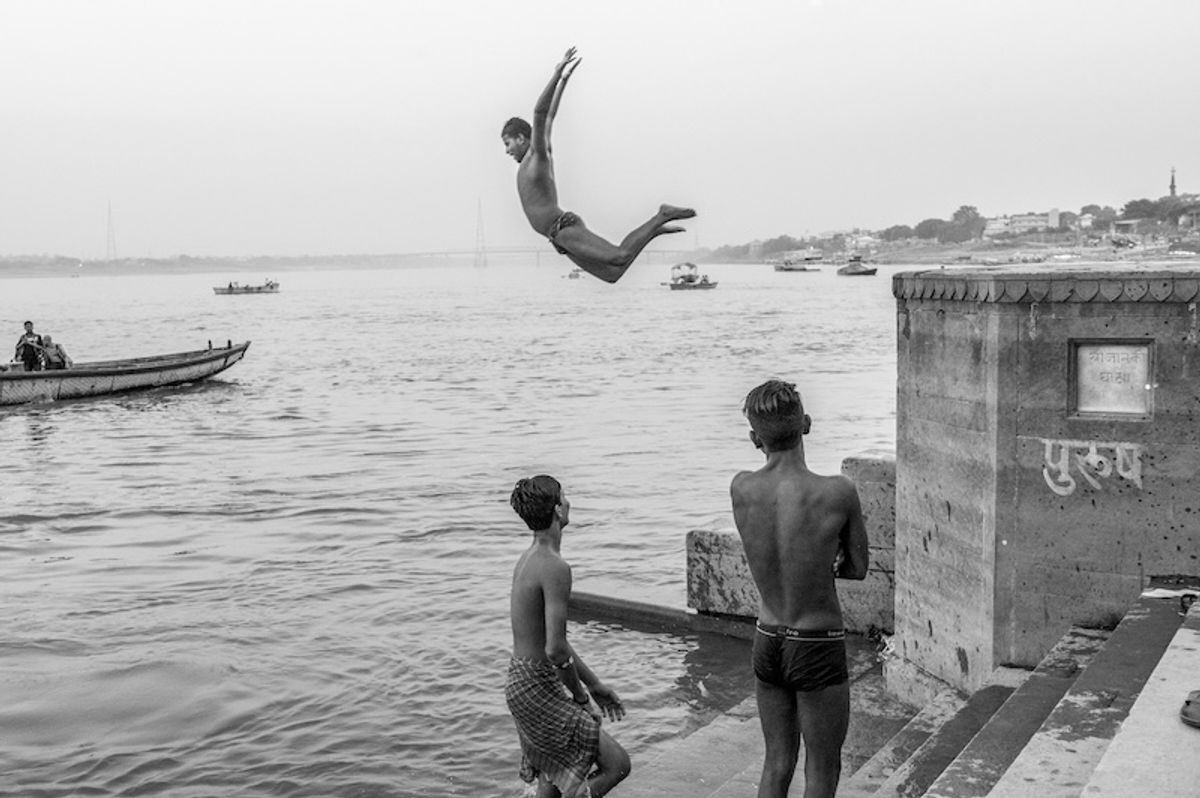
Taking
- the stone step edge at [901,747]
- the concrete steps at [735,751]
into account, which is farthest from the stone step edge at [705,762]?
the stone step edge at [901,747]

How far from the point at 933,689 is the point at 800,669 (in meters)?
4.07

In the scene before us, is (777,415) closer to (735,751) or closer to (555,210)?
(555,210)

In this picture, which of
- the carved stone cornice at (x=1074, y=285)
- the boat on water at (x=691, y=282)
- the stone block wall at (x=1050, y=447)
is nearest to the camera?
the carved stone cornice at (x=1074, y=285)

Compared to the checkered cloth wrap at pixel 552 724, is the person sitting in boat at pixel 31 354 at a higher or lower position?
higher

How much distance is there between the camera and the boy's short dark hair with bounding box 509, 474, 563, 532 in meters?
5.73

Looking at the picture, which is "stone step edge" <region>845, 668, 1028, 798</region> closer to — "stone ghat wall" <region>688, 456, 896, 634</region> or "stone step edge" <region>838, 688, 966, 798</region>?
"stone step edge" <region>838, 688, 966, 798</region>

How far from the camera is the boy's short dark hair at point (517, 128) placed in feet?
20.6

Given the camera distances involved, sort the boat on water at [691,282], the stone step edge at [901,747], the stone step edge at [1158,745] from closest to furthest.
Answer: the stone step edge at [1158,745]
the stone step edge at [901,747]
the boat on water at [691,282]

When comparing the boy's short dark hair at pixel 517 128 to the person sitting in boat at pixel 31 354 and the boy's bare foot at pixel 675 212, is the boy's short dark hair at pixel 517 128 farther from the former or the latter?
the person sitting in boat at pixel 31 354

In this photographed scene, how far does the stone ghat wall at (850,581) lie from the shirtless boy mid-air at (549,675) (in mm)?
4733

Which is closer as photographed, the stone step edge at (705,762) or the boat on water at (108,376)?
the stone step edge at (705,762)

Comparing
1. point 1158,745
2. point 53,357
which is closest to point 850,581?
point 1158,745

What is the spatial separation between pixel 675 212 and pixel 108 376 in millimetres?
37514

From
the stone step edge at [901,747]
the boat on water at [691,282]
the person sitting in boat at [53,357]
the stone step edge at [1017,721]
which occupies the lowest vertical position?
the stone step edge at [901,747]
